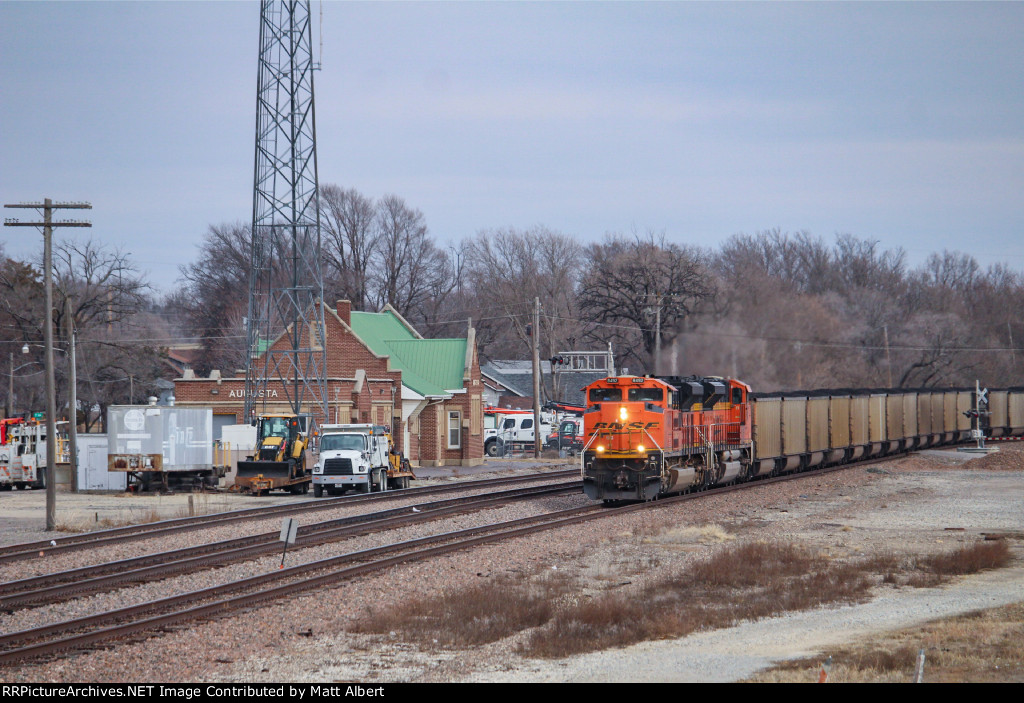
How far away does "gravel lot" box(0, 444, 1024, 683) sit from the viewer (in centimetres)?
1146

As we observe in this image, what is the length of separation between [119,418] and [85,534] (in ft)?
48.5

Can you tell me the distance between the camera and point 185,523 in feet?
86.7

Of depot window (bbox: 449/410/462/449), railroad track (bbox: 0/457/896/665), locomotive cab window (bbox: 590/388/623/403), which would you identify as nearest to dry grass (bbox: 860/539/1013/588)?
railroad track (bbox: 0/457/896/665)

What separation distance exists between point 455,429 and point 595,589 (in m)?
39.4

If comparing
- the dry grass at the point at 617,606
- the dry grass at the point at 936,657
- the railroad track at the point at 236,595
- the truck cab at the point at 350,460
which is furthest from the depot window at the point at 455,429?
the dry grass at the point at 936,657

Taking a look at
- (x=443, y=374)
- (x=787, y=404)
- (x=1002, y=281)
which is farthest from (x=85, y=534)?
(x=1002, y=281)

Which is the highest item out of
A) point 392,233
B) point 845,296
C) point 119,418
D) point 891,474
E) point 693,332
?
point 392,233

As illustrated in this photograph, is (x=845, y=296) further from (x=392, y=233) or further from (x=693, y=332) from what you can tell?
(x=693, y=332)

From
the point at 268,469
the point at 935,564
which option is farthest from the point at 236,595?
the point at 268,469

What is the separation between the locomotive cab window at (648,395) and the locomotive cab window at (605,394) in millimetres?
474

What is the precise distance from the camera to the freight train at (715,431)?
28766 mm

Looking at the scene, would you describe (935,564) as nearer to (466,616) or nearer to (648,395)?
(466,616)
